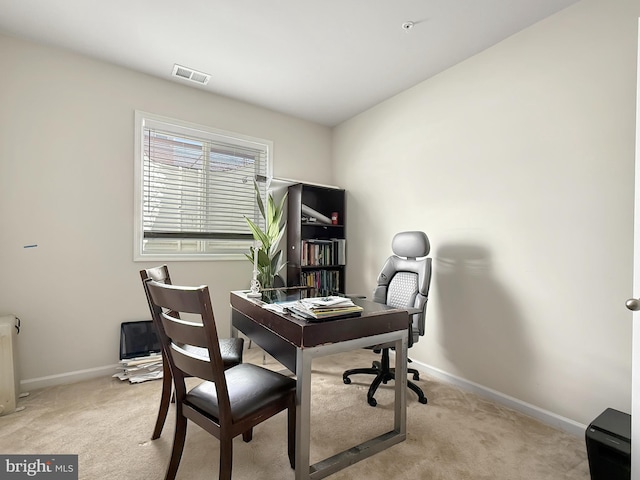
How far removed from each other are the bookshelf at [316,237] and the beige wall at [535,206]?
0.96 meters

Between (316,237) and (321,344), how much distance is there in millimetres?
2452

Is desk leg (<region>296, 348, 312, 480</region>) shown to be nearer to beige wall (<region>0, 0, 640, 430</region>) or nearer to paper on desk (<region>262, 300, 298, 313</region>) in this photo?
paper on desk (<region>262, 300, 298, 313</region>)

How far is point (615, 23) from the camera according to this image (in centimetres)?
184

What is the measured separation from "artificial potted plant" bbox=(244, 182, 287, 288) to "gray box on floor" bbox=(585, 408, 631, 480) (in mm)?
2616

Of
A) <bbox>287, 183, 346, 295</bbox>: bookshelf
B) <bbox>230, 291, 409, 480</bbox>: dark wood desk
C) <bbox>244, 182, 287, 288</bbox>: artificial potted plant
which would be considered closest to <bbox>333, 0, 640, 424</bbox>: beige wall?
<bbox>287, 183, 346, 295</bbox>: bookshelf

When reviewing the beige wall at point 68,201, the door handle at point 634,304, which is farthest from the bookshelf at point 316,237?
the door handle at point 634,304

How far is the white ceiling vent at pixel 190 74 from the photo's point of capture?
2795 mm

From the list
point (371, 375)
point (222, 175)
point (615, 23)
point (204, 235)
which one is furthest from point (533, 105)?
point (204, 235)

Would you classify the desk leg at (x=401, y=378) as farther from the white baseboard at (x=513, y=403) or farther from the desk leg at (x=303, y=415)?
the white baseboard at (x=513, y=403)

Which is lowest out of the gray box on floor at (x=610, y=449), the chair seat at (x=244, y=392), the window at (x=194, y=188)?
the gray box on floor at (x=610, y=449)

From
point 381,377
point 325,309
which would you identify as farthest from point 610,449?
point 325,309

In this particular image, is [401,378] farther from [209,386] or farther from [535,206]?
[535,206]

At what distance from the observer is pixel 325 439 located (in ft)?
5.98

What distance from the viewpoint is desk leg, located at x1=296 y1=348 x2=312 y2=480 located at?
1.39 m
